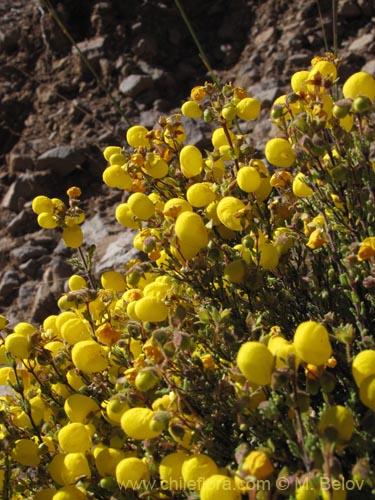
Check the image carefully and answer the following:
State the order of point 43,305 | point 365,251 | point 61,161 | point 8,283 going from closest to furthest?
point 365,251, point 43,305, point 8,283, point 61,161

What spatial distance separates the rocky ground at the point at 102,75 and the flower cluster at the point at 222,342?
5.64 ft

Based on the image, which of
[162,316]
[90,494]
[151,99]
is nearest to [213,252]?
[162,316]

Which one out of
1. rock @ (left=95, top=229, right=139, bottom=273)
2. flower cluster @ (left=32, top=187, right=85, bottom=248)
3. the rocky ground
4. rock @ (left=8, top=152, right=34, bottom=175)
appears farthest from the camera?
rock @ (left=8, top=152, right=34, bottom=175)

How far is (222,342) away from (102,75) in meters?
3.43

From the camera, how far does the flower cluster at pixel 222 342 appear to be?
1.28m

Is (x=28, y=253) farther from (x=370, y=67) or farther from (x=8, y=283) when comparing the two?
(x=370, y=67)

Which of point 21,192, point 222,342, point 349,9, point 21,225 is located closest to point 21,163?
point 21,192

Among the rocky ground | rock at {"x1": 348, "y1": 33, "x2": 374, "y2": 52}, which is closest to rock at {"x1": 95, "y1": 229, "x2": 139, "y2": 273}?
the rocky ground

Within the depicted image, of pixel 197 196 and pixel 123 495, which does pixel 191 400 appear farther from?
pixel 197 196

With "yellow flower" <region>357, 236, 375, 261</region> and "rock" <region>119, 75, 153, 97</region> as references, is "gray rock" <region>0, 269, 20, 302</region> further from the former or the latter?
"yellow flower" <region>357, 236, 375, 261</region>

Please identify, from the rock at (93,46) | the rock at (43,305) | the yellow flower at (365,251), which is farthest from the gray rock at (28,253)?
the yellow flower at (365,251)

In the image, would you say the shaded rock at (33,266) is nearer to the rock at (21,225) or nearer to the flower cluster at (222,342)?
the rock at (21,225)

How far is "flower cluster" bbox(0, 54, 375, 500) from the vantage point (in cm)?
128

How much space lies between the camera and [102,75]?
184 inches
